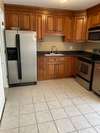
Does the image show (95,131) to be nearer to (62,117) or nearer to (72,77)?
(62,117)

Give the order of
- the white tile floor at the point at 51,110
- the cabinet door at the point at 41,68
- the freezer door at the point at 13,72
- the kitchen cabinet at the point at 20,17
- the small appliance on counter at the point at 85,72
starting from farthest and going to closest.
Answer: the cabinet door at the point at 41,68 < the kitchen cabinet at the point at 20,17 < the freezer door at the point at 13,72 < the small appliance on counter at the point at 85,72 < the white tile floor at the point at 51,110

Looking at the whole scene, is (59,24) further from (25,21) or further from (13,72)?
(13,72)

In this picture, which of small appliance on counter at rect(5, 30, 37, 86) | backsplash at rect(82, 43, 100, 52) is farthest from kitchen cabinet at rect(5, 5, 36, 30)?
backsplash at rect(82, 43, 100, 52)

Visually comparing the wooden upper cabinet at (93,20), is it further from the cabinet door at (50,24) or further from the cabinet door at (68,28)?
the cabinet door at (50,24)

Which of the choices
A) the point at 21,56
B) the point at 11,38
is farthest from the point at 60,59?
the point at 11,38

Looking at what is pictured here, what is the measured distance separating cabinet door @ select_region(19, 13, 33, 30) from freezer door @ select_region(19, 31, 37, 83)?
0.55m

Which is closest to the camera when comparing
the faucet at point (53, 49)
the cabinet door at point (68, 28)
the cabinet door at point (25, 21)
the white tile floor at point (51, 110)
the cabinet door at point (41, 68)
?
the white tile floor at point (51, 110)

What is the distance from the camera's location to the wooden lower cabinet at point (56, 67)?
4039mm

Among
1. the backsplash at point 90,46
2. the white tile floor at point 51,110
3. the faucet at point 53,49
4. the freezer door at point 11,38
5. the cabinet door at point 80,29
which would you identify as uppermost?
the cabinet door at point 80,29

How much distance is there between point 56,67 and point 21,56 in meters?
1.37

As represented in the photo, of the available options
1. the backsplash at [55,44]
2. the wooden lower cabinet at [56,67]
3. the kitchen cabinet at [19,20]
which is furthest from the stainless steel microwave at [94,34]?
the kitchen cabinet at [19,20]

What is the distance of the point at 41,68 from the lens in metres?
4.05

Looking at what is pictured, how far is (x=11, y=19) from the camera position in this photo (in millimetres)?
3658

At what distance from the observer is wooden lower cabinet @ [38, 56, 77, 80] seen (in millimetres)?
4039
